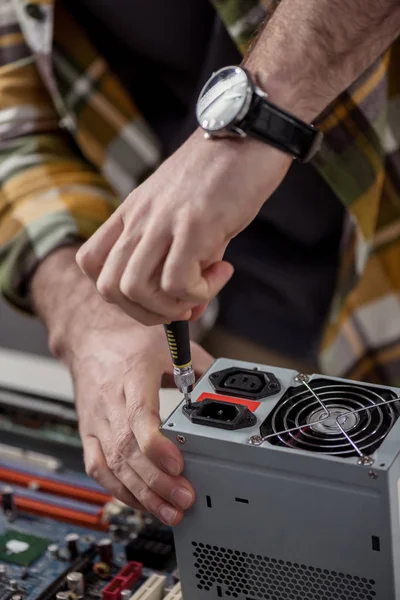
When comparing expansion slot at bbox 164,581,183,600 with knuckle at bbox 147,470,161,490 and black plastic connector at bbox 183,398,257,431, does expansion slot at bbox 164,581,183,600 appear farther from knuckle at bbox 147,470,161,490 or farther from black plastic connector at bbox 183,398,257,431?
black plastic connector at bbox 183,398,257,431

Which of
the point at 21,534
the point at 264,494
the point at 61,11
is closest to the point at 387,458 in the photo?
the point at 264,494

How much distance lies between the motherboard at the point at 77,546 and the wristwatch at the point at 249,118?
0.55 metres

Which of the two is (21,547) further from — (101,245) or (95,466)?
(101,245)

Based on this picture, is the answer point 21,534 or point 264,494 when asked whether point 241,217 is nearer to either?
point 264,494

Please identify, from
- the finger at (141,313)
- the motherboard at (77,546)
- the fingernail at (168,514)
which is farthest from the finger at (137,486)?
the finger at (141,313)

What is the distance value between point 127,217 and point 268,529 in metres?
0.37

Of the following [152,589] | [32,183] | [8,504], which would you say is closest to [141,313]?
[152,589]

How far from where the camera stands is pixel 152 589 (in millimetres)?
1026

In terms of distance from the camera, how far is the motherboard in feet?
3.45

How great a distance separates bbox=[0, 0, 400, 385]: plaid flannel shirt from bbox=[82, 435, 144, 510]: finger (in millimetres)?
491

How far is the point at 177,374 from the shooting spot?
0.96 meters

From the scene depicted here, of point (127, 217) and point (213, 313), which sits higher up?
point (127, 217)

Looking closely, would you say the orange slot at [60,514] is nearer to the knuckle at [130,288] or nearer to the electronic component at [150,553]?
the electronic component at [150,553]

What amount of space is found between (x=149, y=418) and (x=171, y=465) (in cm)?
12
